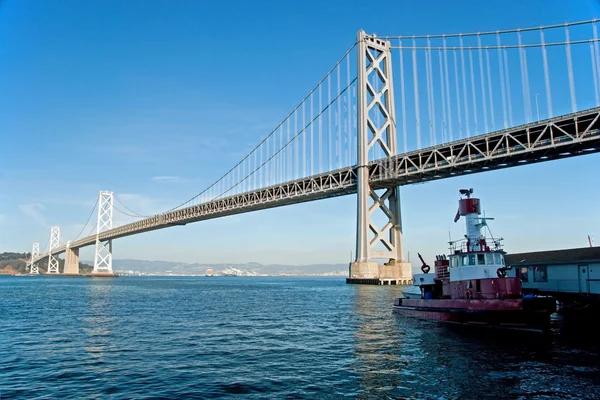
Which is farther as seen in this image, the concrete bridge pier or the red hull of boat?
the concrete bridge pier

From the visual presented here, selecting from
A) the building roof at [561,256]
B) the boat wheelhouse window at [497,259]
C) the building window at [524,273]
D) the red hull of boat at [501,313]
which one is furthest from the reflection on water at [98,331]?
the building window at [524,273]

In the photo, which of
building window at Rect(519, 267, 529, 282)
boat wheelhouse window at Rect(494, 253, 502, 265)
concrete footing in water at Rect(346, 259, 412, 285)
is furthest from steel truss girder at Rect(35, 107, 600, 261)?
boat wheelhouse window at Rect(494, 253, 502, 265)

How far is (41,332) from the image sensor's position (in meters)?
19.4

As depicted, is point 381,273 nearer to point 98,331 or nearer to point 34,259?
point 98,331

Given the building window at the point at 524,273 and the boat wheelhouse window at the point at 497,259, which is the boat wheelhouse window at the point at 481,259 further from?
the building window at the point at 524,273

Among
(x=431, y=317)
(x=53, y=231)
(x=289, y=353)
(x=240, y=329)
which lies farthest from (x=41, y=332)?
(x=53, y=231)

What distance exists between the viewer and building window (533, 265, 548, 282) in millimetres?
25984

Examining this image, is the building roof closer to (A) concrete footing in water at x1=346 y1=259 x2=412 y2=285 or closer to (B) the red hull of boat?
(B) the red hull of boat

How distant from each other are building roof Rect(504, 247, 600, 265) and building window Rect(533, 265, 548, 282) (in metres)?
0.35

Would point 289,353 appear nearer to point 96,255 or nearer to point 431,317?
point 431,317

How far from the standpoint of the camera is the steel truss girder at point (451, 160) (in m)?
43.4

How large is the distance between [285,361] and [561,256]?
74.2 feet

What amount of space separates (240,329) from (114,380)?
29.7ft

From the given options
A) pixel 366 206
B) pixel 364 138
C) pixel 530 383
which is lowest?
pixel 530 383
